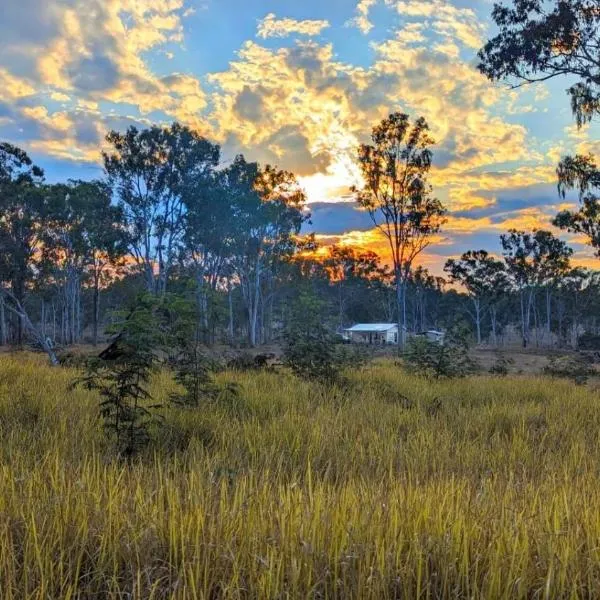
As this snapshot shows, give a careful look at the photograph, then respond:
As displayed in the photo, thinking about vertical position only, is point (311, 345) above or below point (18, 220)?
below

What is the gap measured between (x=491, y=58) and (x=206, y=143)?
23863 millimetres

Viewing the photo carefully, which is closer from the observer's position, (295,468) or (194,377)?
(295,468)

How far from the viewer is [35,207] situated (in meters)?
34.7

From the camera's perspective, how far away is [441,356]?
12.0 metres

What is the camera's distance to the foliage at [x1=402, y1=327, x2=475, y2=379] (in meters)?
11.8

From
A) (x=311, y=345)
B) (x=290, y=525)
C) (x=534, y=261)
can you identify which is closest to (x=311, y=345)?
(x=311, y=345)

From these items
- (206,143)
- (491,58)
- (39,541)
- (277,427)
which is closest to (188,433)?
(277,427)

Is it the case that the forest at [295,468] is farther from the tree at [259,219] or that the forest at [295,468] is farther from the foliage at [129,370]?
the tree at [259,219]

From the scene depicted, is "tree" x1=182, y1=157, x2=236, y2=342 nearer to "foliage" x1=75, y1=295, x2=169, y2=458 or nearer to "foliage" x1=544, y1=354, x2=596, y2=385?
"foliage" x1=544, y1=354, x2=596, y2=385

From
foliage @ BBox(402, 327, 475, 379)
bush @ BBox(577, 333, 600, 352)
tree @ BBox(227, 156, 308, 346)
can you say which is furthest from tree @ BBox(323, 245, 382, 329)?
foliage @ BBox(402, 327, 475, 379)

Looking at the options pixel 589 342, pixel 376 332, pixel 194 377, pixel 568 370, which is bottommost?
pixel 589 342

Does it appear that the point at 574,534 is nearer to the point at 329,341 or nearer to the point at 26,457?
the point at 26,457

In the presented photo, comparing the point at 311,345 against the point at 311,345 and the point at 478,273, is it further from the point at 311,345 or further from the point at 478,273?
the point at 478,273

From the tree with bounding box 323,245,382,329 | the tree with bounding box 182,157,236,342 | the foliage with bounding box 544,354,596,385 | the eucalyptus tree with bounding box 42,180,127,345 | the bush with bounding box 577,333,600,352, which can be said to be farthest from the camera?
the tree with bounding box 323,245,382,329
